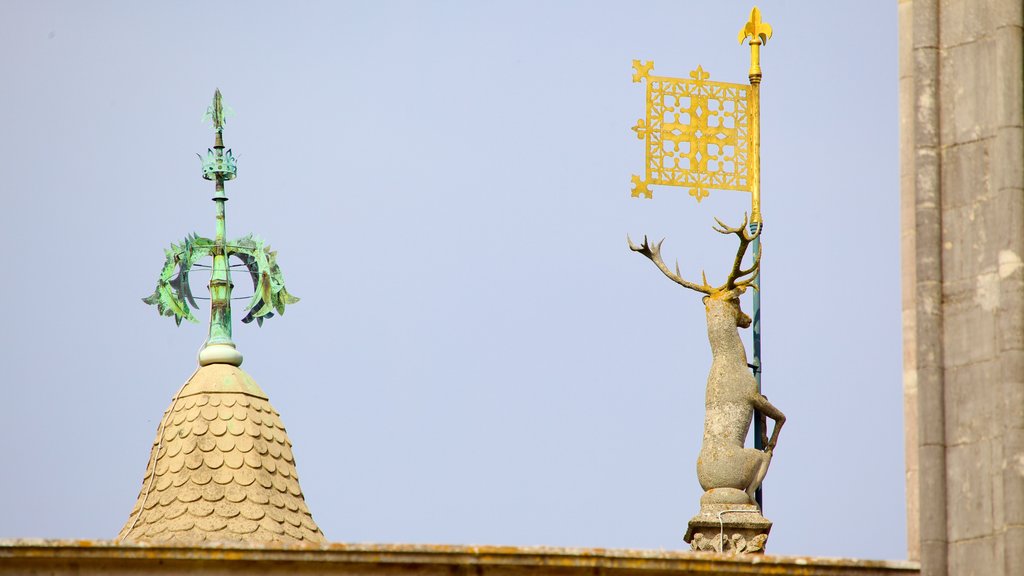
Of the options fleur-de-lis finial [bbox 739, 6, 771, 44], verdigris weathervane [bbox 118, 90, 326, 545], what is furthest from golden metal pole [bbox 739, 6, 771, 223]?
verdigris weathervane [bbox 118, 90, 326, 545]

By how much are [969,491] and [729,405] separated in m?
5.61

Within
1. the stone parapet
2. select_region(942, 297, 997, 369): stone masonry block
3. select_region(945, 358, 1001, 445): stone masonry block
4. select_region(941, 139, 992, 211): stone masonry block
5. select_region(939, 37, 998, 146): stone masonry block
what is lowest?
the stone parapet

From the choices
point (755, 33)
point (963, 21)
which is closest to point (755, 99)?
point (755, 33)

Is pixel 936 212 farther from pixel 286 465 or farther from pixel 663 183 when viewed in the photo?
pixel 286 465

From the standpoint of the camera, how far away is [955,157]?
97.1 feet

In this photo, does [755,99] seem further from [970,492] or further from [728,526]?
[970,492]

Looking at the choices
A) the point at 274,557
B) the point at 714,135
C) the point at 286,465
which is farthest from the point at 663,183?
the point at 274,557

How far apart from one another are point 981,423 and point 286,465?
12060 mm

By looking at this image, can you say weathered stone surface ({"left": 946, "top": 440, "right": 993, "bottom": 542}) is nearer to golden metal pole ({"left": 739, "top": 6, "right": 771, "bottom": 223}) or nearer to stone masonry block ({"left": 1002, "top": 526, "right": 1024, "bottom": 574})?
stone masonry block ({"left": 1002, "top": 526, "right": 1024, "bottom": 574})

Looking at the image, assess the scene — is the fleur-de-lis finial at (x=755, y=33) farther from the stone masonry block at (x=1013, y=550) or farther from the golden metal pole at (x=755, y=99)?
the stone masonry block at (x=1013, y=550)

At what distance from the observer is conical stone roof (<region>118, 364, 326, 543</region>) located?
38.2m

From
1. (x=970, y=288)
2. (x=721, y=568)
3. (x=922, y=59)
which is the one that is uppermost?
(x=922, y=59)

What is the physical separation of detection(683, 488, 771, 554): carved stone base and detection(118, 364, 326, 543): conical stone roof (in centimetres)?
574

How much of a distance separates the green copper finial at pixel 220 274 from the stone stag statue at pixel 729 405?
22.5 ft
